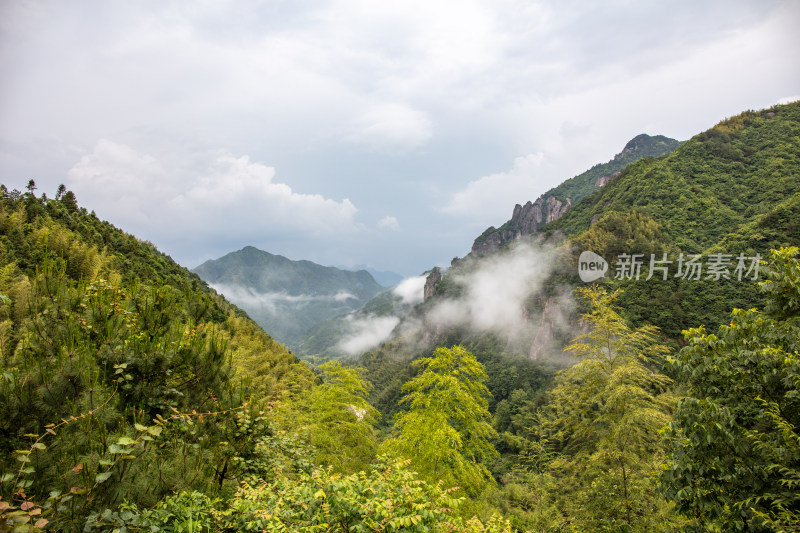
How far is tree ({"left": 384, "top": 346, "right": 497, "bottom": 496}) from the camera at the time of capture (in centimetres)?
839

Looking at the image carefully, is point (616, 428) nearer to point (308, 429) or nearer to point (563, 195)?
point (308, 429)

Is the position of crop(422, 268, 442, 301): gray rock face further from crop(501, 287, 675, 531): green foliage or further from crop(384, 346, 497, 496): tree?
crop(384, 346, 497, 496): tree

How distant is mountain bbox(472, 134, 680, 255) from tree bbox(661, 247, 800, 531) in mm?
165395

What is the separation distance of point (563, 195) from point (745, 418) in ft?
651

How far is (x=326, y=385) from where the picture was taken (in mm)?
11883

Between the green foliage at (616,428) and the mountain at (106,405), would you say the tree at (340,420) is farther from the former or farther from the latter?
the green foliage at (616,428)

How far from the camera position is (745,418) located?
468 cm

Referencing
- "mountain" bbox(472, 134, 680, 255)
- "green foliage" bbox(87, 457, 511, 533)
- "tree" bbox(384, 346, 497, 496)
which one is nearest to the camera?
"green foliage" bbox(87, 457, 511, 533)

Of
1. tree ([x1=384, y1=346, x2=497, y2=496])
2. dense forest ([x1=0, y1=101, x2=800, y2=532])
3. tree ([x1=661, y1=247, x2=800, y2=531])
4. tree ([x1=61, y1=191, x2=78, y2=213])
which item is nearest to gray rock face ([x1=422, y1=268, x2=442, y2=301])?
tree ([x1=61, y1=191, x2=78, y2=213])

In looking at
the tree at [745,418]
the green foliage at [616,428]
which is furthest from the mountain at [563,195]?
the tree at [745,418]

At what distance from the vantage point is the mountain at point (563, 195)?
164m

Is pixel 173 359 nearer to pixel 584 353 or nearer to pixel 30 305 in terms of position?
pixel 30 305

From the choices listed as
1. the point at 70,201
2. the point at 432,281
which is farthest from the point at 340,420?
the point at 432,281

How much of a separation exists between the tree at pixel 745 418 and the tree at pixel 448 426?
15.9 ft
